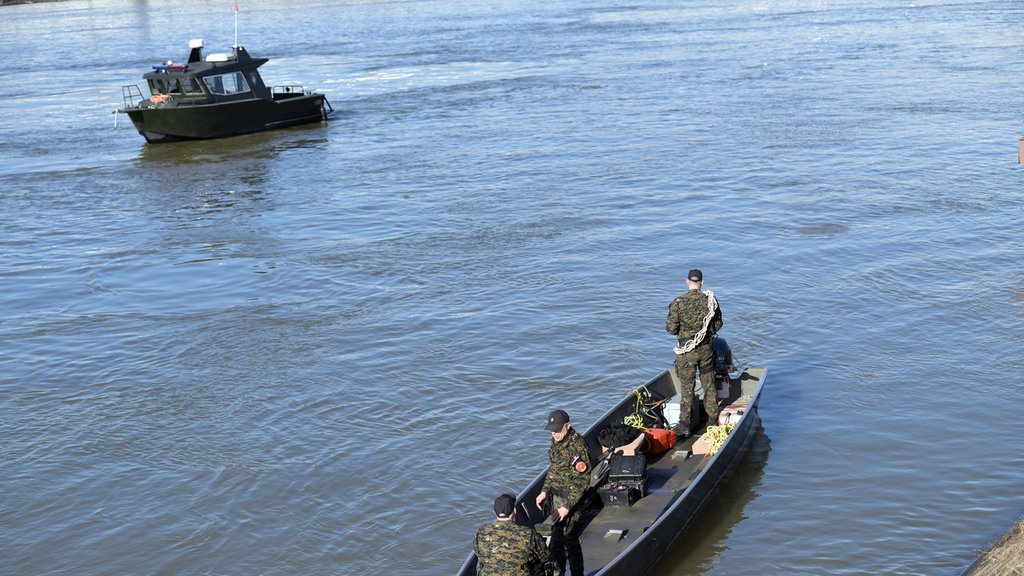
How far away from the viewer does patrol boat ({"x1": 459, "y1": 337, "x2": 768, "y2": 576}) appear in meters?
10.6

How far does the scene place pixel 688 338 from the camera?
13109 mm

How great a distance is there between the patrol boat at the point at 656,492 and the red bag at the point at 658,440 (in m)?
0.07

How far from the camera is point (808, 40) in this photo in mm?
54500

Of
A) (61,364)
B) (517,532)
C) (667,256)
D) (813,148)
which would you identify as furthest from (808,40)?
(517,532)

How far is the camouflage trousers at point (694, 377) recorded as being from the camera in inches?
515

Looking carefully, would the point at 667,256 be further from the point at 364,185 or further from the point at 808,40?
the point at 808,40

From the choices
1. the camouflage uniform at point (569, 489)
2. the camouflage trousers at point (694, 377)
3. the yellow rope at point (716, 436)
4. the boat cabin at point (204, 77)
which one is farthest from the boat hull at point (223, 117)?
the camouflage uniform at point (569, 489)

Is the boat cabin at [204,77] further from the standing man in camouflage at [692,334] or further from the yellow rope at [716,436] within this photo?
the yellow rope at [716,436]

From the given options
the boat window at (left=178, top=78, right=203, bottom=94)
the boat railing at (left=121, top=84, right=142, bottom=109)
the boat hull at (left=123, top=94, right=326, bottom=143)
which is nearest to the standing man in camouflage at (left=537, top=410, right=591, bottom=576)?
the boat hull at (left=123, top=94, right=326, bottom=143)

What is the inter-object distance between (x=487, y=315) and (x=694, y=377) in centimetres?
666

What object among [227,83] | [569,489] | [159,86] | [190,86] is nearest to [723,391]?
[569,489]

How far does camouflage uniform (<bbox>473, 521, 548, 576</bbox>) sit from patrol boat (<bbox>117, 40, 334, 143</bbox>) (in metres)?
29.2

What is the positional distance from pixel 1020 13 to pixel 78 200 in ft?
162

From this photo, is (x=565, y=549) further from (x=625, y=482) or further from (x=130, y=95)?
(x=130, y=95)
